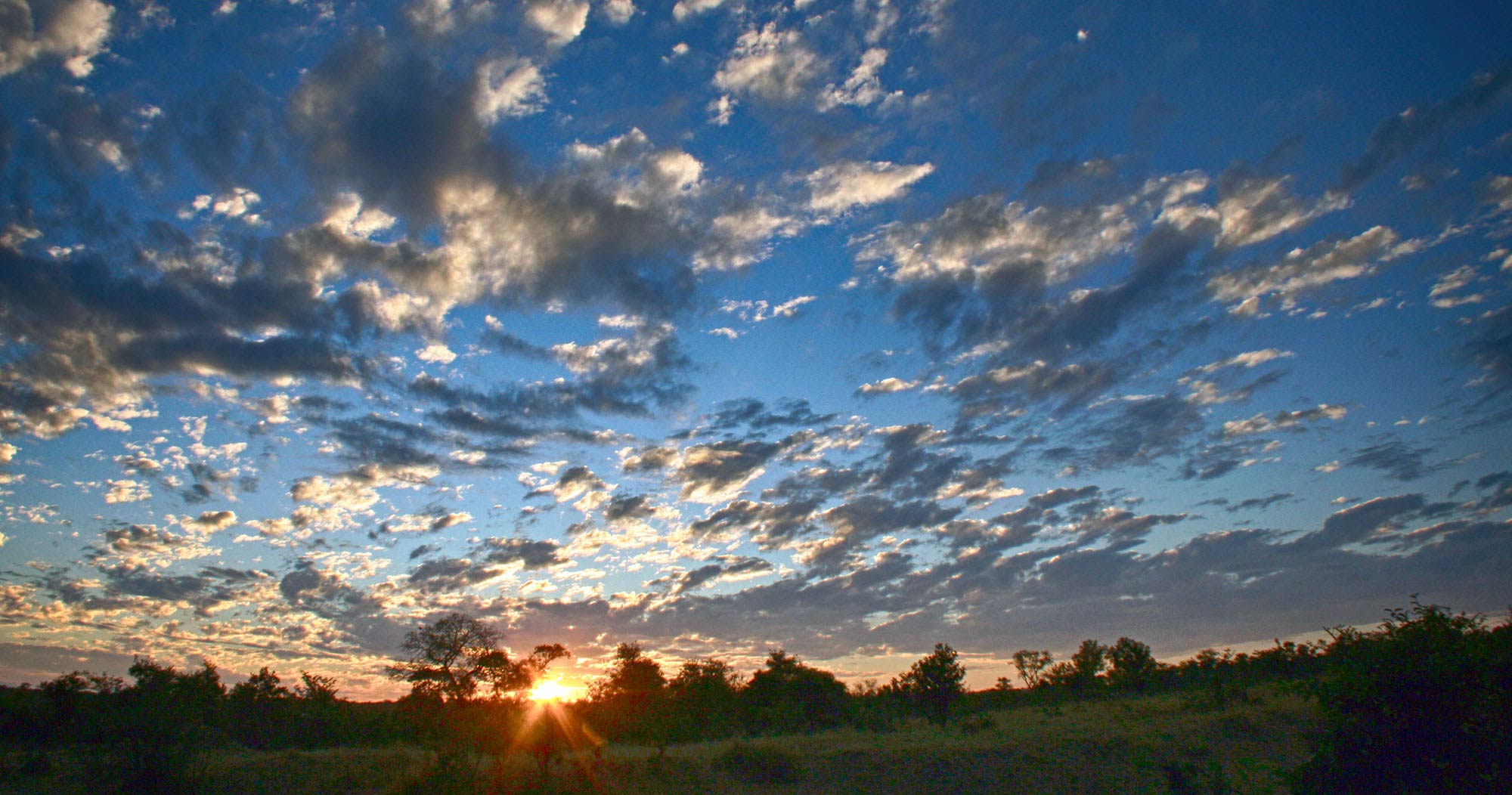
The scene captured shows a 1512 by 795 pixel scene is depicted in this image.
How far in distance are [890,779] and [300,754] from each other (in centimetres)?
3087

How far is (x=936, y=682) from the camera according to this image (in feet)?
245

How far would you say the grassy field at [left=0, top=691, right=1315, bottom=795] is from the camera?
27188mm

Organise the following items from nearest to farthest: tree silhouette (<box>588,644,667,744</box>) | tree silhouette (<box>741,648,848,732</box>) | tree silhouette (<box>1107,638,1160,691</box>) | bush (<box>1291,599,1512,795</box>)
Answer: bush (<box>1291,599,1512,795</box>) < tree silhouette (<box>588,644,667,744</box>) < tree silhouette (<box>741,648,848,732</box>) < tree silhouette (<box>1107,638,1160,691</box>)

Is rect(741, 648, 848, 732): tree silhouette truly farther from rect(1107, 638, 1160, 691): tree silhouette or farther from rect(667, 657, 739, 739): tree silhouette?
rect(1107, 638, 1160, 691): tree silhouette

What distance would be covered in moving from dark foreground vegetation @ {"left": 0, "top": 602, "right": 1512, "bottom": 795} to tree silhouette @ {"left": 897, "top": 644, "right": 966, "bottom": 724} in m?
19.3

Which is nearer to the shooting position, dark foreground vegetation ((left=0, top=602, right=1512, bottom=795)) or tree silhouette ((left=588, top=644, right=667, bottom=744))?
dark foreground vegetation ((left=0, top=602, right=1512, bottom=795))

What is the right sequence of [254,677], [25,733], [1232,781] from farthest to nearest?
1. [254,677]
2. [25,733]
3. [1232,781]

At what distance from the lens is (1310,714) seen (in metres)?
32.9

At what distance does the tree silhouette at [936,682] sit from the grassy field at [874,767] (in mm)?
36316

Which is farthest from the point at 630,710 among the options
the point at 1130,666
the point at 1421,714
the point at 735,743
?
the point at 1130,666

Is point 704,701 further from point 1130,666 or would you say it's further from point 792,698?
point 1130,666

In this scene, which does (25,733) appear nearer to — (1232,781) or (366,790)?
(366,790)

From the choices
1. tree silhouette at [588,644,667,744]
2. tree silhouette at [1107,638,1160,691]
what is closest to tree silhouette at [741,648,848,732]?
tree silhouette at [588,644,667,744]

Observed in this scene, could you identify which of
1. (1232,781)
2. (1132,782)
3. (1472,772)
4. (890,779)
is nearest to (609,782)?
(890,779)
